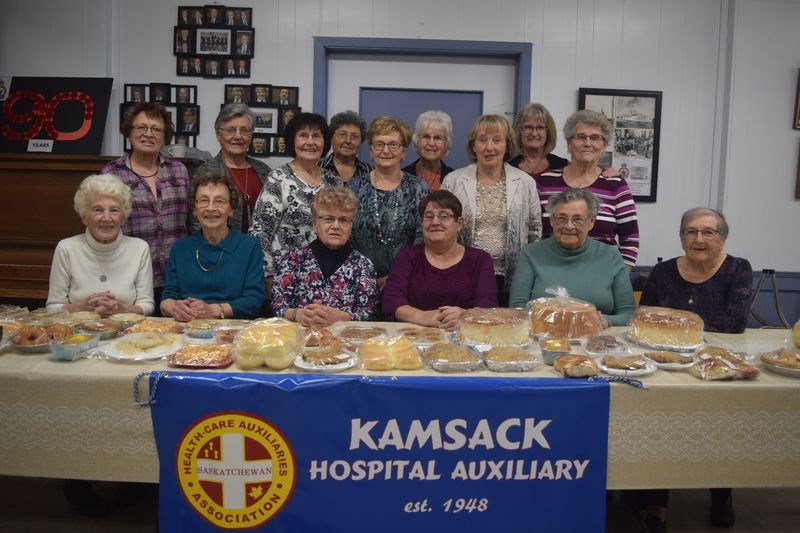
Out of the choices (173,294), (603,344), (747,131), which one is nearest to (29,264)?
(173,294)

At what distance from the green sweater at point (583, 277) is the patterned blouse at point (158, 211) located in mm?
1929

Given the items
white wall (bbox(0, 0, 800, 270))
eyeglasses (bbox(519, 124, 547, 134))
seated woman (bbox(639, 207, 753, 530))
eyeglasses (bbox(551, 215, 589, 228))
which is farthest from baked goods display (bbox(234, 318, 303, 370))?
white wall (bbox(0, 0, 800, 270))

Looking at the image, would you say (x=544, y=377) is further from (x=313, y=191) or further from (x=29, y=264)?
(x=29, y=264)

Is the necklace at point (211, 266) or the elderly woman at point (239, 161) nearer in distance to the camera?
Result: the necklace at point (211, 266)

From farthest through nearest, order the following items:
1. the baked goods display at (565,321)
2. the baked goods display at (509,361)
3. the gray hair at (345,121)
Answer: the gray hair at (345,121) → the baked goods display at (565,321) → the baked goods display at (509,361)

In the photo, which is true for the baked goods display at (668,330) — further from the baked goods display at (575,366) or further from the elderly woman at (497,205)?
the elderly woman at (497,205)

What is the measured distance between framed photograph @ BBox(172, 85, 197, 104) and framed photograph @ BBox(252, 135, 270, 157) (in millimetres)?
594

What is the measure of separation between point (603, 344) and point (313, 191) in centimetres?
185

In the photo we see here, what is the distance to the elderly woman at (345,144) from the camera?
3.39 meters

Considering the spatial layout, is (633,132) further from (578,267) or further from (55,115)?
(55,115)

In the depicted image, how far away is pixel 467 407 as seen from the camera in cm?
166

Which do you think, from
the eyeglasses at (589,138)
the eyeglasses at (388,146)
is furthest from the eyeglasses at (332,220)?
the eyeglasses at (589,138)

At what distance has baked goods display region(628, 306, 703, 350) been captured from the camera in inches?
76.9

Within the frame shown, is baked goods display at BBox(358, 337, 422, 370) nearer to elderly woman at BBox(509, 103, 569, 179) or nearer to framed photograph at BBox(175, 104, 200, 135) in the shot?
elderly woman at BBox(509, 103, 569, 179)
